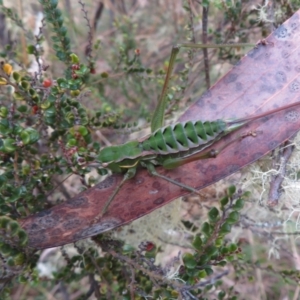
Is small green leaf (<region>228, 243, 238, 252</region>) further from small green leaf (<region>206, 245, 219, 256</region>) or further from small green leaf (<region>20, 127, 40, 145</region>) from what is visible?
small green leaf (<region>20, 127, 40, 145</region>)

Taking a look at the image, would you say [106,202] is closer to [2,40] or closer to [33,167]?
[33,167]

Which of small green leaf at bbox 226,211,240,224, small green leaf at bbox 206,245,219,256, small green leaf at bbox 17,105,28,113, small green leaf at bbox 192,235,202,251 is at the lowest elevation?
small green leaf at bbox 206,245,219,256

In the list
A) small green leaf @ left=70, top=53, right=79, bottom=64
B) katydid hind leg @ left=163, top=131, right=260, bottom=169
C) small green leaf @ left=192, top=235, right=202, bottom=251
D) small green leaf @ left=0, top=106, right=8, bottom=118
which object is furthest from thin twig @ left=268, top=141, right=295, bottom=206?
small green leaf @ left=0, top=106, right=8, bottom=118

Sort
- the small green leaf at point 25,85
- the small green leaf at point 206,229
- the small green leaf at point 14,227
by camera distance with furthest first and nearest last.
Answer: the small green leaf at point 25,85
the small green leaf at point 206,229
the small green leaf at point 14,227

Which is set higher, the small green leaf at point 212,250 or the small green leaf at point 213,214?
the small green leaf at point 213,214

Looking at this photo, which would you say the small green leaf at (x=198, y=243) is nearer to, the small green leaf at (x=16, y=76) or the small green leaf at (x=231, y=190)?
the small green leaf at (x=231, y=190)

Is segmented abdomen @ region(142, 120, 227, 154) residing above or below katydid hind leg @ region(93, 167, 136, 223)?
above

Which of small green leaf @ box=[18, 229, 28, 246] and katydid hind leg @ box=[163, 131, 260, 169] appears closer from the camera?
small green leaf @ box=[18, 229, 28, 246]

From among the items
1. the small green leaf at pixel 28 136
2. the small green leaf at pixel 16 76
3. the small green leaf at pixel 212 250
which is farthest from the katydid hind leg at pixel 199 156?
the small green leaf at pixel 16 76

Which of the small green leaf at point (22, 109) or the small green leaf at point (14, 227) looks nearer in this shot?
the small green leaf at point (14, 227)
